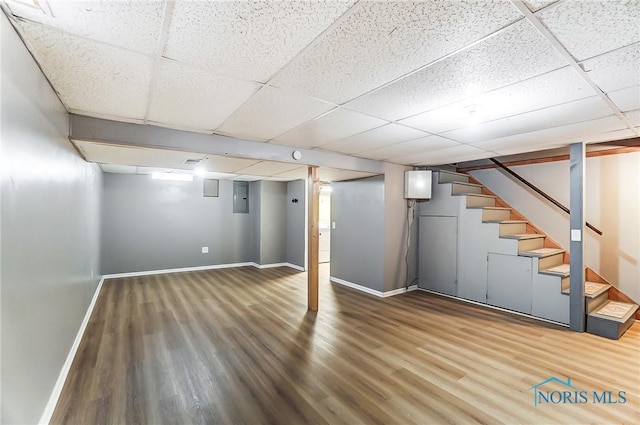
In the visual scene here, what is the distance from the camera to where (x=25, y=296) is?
155 cm

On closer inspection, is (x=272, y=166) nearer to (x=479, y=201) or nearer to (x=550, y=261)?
(x=479, y=201)

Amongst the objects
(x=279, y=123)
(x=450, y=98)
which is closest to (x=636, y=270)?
(x=450, y=98)

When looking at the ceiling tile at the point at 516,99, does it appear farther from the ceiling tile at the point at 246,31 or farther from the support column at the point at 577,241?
the support column at the point at 577,241

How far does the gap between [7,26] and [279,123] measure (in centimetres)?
185

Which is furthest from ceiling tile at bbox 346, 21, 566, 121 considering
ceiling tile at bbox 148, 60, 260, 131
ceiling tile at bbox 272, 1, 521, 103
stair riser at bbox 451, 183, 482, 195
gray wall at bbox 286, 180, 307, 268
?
gray wall at bbox 286, 180, 307, 268

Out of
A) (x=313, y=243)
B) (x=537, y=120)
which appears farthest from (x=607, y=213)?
(x=313, y=243)

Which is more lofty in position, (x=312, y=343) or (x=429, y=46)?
(x=429, y=46)

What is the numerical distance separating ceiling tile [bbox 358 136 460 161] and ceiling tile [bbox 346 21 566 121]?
3.60ft

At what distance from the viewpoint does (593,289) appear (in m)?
3.80

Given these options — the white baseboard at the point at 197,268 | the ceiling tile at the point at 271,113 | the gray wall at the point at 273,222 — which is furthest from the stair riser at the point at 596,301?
the gray wall at the point at 273,222

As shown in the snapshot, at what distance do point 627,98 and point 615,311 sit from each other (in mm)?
2899

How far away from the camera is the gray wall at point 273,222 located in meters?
7.26

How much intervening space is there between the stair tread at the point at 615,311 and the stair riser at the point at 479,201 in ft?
6.77

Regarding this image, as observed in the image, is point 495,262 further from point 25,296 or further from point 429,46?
point 25,296
